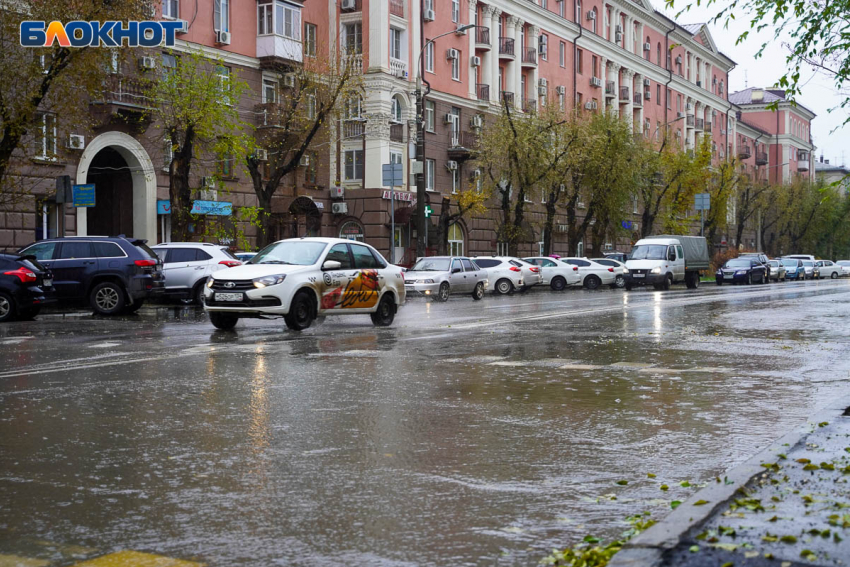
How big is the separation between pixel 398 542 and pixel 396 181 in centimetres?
2989

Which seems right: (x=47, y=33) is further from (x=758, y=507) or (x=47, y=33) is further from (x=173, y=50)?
(x=758, y=507)

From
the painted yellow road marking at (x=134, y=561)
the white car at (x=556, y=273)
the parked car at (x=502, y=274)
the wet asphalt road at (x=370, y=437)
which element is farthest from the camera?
the white car at (x=556, y=273)

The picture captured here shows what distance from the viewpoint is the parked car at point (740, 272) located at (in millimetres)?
56344

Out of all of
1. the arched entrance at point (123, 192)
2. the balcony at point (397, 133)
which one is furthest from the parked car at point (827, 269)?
the arched entrance at point (123, 192)

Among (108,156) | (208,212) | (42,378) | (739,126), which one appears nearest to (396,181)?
(208,212)

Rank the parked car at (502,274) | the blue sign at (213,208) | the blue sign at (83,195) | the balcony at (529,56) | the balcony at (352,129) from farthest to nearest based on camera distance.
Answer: the balcony at (529,56) < the balcony at (352,129) < the parked car at (502,274) < the blue sign at (213,208) < the blue sign at (83,195)

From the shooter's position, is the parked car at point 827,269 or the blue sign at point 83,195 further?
the parked car at point 827,269

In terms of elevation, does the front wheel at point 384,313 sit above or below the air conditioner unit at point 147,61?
below

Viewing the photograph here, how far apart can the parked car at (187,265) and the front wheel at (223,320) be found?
854 cm

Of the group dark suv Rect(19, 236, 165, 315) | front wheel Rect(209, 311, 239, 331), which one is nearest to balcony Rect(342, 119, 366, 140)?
dark suv Rect(19, 236, 165, 315)

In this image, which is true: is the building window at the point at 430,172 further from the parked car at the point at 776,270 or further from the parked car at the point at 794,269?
the parked car at the point at 794,269

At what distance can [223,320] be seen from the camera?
17516 mm

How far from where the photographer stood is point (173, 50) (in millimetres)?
35312

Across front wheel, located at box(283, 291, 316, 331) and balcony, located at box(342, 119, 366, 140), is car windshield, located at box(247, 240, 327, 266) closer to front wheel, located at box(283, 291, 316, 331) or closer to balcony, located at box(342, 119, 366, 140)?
front wheel, located at box(283, 291, 316, 331)
